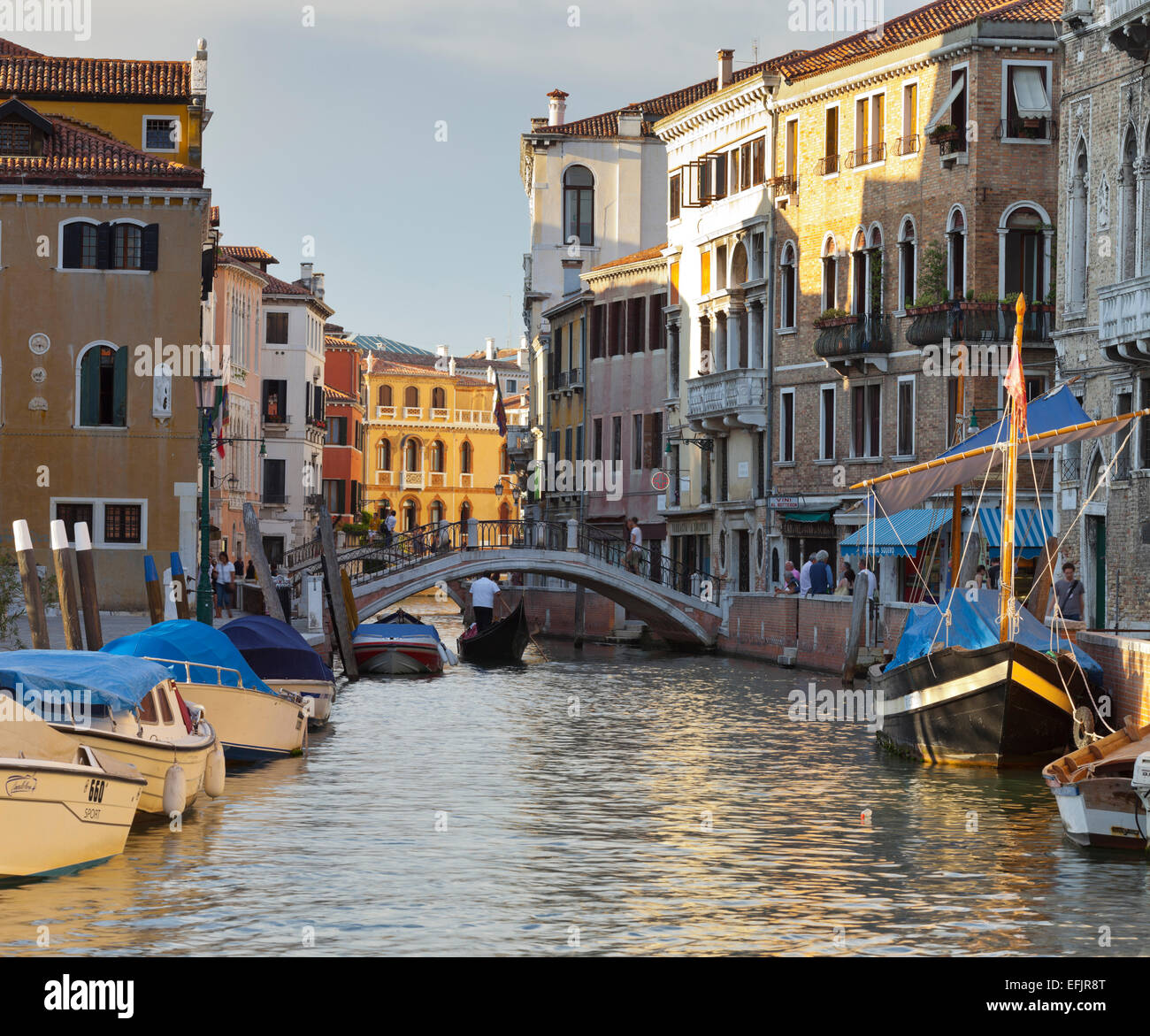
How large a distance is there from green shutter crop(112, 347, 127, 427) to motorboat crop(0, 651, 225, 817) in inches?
831

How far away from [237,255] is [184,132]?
19.2m

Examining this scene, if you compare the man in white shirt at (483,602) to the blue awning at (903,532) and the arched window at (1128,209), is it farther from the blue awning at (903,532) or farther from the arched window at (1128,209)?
the arched window at (1128,209)

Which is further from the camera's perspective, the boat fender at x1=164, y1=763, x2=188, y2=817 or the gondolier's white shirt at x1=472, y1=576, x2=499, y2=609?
the gondolier's white shirt at x1=472, y1=576, x2=499, y2=609

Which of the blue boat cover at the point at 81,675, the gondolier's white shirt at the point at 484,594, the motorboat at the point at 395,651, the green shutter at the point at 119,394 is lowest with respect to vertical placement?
the motorboat at the point at 395,651

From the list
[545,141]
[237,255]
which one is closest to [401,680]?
[545,141]

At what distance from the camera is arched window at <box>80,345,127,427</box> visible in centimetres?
3650

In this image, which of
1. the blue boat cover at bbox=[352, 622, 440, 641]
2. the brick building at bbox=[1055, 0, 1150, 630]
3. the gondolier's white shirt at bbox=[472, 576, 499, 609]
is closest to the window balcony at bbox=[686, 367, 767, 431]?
the gondolier's white shirt at bbox=[472, 576, 499, 609]

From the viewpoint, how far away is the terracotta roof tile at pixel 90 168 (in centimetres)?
3562

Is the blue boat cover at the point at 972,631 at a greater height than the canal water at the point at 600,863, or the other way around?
the blue boat cover at the point at 972,631

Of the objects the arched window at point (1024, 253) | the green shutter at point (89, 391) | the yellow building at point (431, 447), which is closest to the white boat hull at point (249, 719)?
the green shutter at point (89, 391)

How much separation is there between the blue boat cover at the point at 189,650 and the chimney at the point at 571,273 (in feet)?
134

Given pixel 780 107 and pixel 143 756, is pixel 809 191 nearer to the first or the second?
pixel 780 107

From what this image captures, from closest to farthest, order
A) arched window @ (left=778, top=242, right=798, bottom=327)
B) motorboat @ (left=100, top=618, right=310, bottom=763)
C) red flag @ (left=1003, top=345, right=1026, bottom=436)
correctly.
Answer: motorboat @ (left=100, top=618, right=310, bottom=763)
red flag @ (left=1003, top=345, right=1026, bottom=436)
arched window @ (left=778, top=242, right=798, bottom=327)

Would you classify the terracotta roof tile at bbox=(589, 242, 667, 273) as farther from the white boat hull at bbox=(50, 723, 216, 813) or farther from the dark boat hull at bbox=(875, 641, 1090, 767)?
the white boat hull at bbox=(50, 723, 216, 813)
